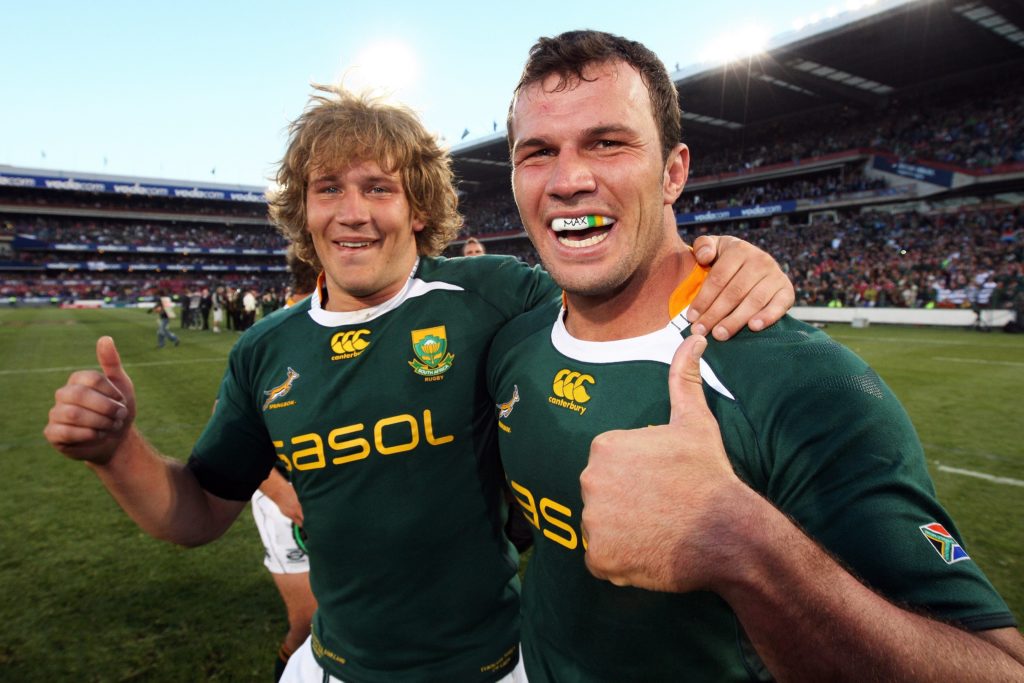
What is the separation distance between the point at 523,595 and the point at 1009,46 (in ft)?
129

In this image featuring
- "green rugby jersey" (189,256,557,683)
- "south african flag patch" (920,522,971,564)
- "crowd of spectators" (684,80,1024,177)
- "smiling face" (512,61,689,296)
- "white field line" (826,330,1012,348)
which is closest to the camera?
"south african flag patch" (920,522,971,564)

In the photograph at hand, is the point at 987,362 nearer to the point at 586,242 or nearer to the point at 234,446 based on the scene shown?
the point at 586,242

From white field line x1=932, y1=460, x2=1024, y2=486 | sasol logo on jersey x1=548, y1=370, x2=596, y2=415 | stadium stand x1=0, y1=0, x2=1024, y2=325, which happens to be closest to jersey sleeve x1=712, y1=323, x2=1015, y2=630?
sasol logo on jersey x1=548, y1=370, x2=596, y2=415

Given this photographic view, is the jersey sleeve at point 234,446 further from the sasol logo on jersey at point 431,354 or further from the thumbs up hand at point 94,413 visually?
the sasol logo on jersey at point 431,354

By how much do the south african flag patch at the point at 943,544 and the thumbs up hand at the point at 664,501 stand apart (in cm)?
36

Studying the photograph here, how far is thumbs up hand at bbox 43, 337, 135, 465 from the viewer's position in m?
1.64

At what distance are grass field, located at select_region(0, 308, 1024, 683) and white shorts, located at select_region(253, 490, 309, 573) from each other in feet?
1.80

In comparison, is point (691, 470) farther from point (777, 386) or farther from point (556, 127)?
point (556, 127)

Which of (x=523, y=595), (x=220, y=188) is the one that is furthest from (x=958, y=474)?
(x=220, y=188)

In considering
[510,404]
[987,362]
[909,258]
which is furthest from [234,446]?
[909,258]

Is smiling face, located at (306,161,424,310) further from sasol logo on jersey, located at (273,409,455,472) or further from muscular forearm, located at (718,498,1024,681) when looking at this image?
muscular forearm, located at (718,498,1024,681)

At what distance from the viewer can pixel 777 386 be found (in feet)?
4.12

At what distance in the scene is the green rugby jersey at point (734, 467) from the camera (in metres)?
1.07

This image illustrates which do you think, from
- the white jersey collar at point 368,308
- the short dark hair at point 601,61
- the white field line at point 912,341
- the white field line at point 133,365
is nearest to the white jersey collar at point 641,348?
the short dark hair at point 601,61
